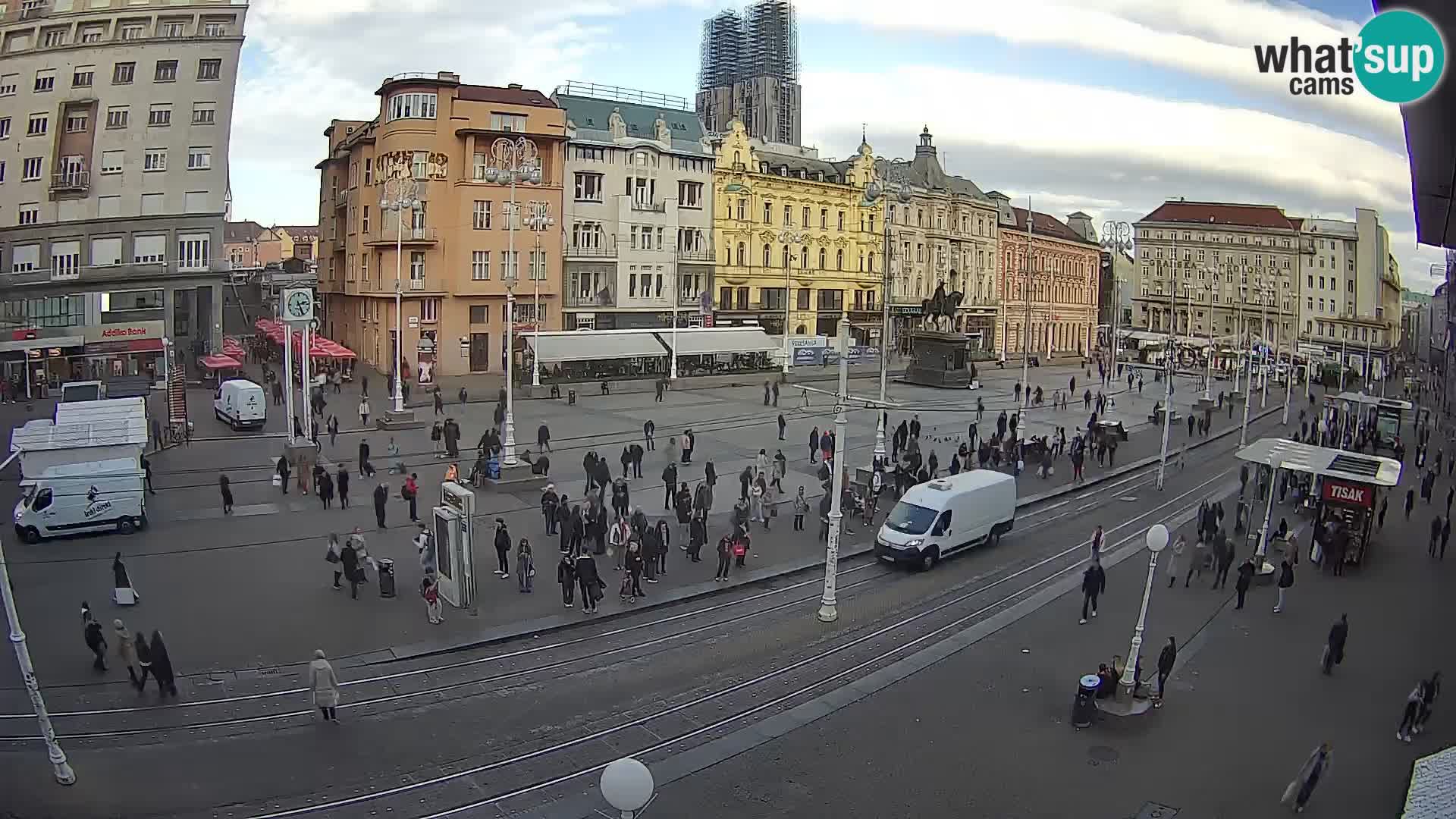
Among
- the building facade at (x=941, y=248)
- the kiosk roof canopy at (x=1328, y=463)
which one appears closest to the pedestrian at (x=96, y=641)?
the kiosk roof canopy at (x=1328, y=463)

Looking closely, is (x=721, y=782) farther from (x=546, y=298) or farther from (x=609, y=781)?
(x=546, y=298)

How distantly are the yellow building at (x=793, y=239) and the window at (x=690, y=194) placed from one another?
1.48 m

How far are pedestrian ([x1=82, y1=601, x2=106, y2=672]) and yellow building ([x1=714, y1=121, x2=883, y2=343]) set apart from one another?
48.6 metres

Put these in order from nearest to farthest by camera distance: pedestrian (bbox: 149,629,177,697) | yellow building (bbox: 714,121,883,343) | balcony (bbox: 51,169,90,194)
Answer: pedestrian (bbox: 149,629,177,697), balcony (bbox: 51,169,90,194), yellow building (bbox: 714,121,883,343)

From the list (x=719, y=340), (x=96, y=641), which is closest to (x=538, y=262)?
(x=719, y=340)

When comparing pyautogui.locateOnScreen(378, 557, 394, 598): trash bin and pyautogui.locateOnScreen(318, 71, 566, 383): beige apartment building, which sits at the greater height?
pyautogui.locateOnScreen(318, 71, 566, 383): beige apartment building

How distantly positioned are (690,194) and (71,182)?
127 feet

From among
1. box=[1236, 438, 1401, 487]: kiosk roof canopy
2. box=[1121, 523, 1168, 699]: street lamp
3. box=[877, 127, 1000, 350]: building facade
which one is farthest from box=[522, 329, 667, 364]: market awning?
box=[1121, 523, 1168, 699]: street lamp

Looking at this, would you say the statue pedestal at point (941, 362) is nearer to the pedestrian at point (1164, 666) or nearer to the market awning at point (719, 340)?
the market awning at point (719, 340)

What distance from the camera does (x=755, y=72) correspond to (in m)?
128

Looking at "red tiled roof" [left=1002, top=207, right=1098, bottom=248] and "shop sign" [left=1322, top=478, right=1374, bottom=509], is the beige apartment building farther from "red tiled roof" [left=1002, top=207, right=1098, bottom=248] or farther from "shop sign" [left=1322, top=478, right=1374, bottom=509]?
"red tiled roof" [left=1002, top=207, right=1098, bottom=248]

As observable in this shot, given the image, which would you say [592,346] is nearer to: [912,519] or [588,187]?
[588,187]

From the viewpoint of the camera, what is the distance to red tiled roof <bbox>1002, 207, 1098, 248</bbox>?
93938 millimetres

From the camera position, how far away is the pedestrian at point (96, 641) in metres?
14.5
